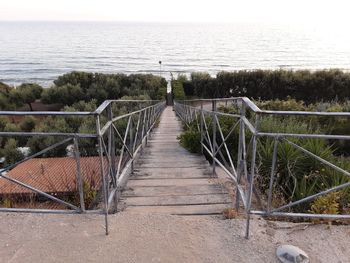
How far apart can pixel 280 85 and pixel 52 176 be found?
2392 centimetres

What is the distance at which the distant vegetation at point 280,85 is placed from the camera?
82.6ft

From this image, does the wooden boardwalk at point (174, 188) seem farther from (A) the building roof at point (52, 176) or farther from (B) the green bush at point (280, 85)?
(B) the green bush at point (280, 85)

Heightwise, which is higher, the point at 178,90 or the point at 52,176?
the point at 52,176

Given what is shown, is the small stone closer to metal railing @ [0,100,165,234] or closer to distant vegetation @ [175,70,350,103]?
metal railing @ [0,100,165,234]

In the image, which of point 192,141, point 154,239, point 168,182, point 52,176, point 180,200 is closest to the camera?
point 154,239

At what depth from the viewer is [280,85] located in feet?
87.8

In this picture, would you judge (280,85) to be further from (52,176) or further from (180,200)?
(180,200)

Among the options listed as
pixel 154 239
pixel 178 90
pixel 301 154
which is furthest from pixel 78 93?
pixel 154 239

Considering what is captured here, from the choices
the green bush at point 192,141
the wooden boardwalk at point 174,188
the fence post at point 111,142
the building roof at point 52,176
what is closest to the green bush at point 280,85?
the green bush at point 192,141

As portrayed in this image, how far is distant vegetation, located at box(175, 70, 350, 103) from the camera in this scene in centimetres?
2519

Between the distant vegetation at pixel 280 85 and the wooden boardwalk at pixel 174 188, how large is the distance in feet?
70.4

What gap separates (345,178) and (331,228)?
4.52 ft

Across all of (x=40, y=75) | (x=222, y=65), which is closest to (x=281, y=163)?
(x=40, y=75)

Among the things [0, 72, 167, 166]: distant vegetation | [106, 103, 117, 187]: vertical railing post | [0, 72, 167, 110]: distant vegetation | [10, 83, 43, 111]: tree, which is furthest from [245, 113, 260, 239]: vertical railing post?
[10, 83, 43, 111]: tree
